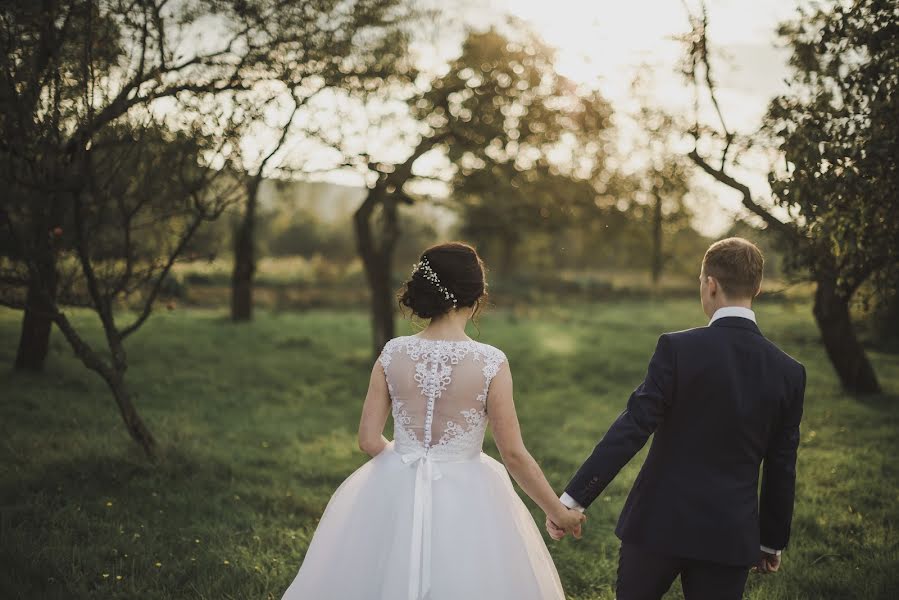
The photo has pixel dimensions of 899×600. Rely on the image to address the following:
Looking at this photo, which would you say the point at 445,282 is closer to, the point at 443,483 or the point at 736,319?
the point at 443,483

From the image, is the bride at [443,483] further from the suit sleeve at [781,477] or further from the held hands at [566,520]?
the suit sleeve at [781,477]

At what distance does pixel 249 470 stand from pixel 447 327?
530 cm

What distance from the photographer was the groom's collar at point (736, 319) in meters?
3.21

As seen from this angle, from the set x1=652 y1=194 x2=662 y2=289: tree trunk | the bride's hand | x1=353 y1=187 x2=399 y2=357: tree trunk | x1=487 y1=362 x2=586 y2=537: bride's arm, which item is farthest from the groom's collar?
x1=353 y1=187 x2=399 y2=357: tree trunk

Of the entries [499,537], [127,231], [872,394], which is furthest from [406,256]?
[499,537]

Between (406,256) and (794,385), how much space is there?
200 ft

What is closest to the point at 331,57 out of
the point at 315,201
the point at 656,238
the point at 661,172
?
the point at 661,172

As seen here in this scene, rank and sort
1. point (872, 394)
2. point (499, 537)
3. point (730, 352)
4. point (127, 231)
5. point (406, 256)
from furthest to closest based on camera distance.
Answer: point (406, 256) < point (872, 394) < point (127, 231) < point (499, 537) < point (730, 352)

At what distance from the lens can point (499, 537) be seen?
3508 mm

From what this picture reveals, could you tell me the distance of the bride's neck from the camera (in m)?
3.62

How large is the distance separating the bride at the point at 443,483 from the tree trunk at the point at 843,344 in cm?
976

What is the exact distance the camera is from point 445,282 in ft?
11.6

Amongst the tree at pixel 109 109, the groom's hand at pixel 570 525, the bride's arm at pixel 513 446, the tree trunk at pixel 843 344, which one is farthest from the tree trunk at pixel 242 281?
the groom's hand at pixel 570 525

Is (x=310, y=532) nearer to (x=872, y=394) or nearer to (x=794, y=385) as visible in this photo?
(x=794, y=385)
